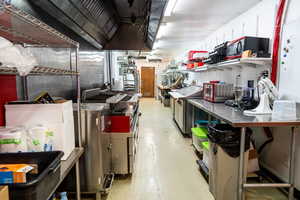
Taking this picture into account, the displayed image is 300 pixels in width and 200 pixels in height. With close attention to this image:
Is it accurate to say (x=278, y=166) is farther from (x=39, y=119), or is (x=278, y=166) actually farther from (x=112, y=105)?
(x=39, y=119)

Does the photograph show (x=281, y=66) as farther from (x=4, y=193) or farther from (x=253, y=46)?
(x=4, y=193)

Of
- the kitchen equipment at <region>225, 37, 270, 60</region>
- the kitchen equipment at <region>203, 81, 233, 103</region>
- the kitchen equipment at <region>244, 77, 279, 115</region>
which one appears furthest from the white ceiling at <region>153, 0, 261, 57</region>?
the kitchen equipment at <region>244, 77, 279, 115</region>

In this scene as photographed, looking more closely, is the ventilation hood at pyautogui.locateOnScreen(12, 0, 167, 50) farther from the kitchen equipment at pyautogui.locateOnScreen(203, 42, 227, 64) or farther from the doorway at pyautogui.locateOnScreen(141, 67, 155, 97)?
the doorway at pyautogui.locateOnScreen(141, 67, 155, 97)

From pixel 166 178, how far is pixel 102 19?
95.8 inches

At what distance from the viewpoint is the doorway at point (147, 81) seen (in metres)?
11.1

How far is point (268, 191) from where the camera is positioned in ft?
6.78

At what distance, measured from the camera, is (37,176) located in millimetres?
829

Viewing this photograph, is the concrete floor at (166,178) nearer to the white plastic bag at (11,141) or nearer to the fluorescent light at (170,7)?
the white plastic bag at (11,141)

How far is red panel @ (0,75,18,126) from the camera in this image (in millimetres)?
1211

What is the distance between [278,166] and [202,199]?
3.65ft

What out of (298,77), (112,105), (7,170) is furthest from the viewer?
(112,105)

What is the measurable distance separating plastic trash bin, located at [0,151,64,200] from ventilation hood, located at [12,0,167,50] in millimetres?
1169

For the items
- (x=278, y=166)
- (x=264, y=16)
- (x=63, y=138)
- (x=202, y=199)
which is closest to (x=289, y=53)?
(x=264, y=16)

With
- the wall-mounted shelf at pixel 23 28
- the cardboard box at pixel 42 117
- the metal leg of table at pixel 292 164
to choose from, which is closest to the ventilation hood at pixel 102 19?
the wall-mounted shelf at pixel 23 28
